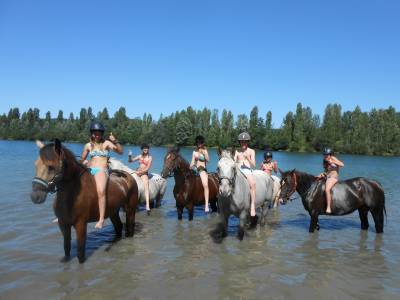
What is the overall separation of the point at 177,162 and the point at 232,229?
2.67m

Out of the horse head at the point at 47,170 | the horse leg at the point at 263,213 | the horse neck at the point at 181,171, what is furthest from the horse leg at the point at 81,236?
the horse leg at the point at 263,213

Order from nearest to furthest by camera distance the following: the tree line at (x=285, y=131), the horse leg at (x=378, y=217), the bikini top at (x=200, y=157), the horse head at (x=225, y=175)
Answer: the horse head at (x=225, y=175), the horse leg at (x=378, y=217), the bikini top at (x=200, y=157), the tree line at (x=285, y=131)

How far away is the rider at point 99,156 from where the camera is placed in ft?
23.9

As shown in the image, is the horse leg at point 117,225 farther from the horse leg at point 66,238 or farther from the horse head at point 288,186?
A: the horse head at point 288,186

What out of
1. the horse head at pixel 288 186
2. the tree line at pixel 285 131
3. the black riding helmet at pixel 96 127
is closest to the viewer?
the black riding helmet at pixel 96 127

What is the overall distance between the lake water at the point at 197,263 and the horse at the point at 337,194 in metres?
0.75

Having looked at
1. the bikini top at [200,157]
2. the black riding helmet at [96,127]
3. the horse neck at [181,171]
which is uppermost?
the black riding helmet at [96,127]

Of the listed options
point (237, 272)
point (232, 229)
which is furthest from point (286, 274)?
point (232, 229)

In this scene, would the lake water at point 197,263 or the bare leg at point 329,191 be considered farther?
the bare leg at point 329,191

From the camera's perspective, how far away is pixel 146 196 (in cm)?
1289

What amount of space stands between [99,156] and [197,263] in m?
3.10

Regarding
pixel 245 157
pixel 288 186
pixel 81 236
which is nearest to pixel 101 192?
pixel 81 236

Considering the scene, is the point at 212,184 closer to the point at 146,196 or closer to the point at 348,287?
the point at 146,196

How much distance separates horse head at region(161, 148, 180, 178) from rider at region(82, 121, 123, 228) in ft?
10.7
